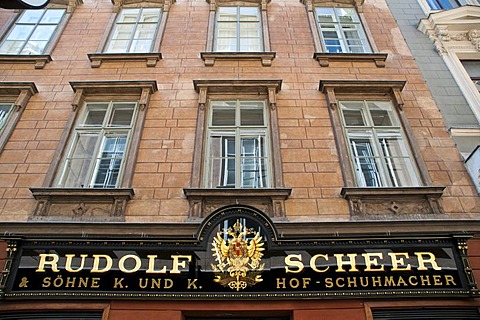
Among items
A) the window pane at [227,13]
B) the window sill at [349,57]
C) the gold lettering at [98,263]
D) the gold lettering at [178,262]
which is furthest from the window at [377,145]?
the gold lettering at [98,263]

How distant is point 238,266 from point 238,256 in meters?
0.15

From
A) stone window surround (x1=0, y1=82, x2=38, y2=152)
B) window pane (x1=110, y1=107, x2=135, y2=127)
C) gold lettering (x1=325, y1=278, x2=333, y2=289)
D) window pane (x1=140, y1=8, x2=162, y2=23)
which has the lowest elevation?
gold lettering (x1=325, y1=278, x2=333, y2=289)

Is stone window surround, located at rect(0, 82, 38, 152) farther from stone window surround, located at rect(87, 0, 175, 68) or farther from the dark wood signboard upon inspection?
the dark wood signboard

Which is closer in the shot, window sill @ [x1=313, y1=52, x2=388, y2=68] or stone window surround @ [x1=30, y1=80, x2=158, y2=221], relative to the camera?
stone window surround @ [x1=30, y1=80, x2=158, y2=221]

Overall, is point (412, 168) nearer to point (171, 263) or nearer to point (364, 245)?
point (364, 245)

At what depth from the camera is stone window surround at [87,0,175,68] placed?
8883 millimetres

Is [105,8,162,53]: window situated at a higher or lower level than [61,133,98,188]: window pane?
higher

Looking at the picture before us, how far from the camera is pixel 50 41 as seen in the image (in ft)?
31.2

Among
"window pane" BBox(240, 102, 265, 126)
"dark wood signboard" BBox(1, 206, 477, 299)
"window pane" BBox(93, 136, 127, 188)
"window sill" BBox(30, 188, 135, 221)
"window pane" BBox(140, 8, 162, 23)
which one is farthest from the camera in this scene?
"window pane" BBox(140, 8, 162, 23)

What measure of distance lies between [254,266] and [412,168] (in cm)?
366

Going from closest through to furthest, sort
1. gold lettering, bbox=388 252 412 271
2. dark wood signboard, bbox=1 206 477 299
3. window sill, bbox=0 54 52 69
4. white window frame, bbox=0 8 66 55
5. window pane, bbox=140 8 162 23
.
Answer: dark wood signboard, bbox=1 206 477 299
gold lettering, bbox=388 252 412 271
window sill, bbox=0 54 52 69
white window frame, bbox=0 8 66 55
window pane, bbox=140 8 162 23

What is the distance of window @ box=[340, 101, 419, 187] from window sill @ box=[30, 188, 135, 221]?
4307mm

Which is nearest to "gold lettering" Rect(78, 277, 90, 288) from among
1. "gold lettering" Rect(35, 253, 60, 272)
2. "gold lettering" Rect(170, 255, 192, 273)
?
"gold lettering" Rect(35, 253, 60, 272)

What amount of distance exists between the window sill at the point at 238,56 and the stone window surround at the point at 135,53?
1.15 metres
